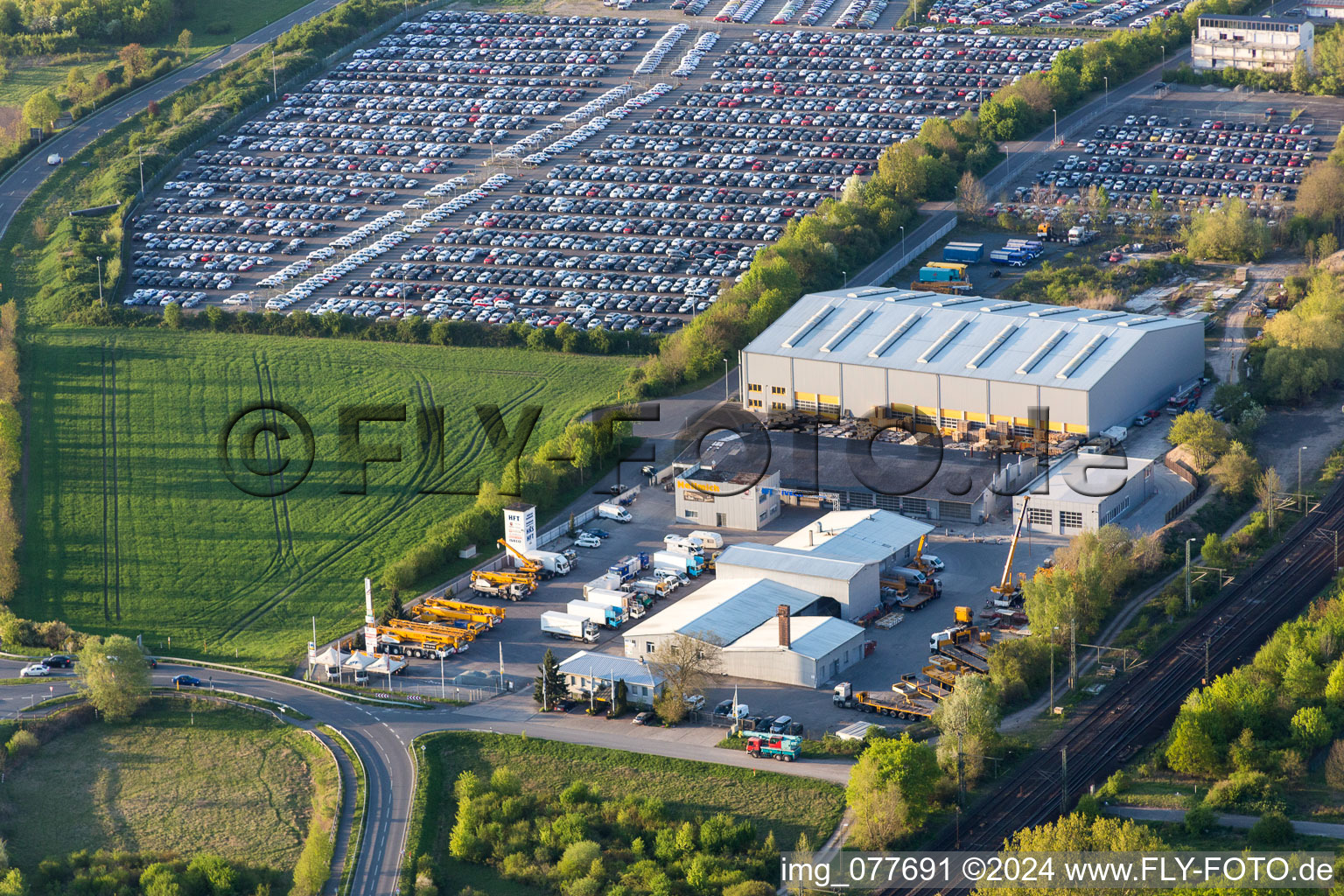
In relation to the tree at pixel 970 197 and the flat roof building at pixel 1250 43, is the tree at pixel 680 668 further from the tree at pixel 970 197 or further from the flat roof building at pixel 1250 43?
the flat roof building at pixel 1250 43

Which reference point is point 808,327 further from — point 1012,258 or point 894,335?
point 1012,258

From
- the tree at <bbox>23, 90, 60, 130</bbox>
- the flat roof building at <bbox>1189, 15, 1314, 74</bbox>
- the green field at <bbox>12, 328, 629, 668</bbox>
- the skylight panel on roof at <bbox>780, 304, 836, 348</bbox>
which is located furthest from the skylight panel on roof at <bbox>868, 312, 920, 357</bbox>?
the tree at <bbox>23, 90, 60, 130</bbox>

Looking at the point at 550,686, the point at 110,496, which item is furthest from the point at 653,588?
the point at 110,496

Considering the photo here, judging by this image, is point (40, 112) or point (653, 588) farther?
point (40, 112)

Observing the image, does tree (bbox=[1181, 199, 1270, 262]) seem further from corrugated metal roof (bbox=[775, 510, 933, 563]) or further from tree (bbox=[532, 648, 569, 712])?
tree (bbox=[532, 648, 569, 712])

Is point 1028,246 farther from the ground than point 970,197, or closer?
closer

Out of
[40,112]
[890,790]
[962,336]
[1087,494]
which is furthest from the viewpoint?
[40,112]

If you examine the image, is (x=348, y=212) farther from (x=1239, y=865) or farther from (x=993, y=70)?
(x=1239, y=865)
